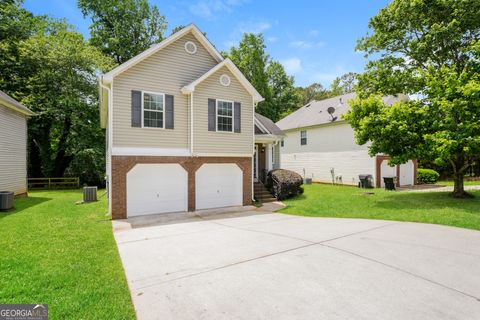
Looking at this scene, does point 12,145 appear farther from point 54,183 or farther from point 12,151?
point 54,183

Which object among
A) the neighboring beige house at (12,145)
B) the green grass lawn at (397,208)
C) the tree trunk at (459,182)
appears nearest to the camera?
the green grass lawn at (397,208)

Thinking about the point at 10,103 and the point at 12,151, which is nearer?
the point at 10,103

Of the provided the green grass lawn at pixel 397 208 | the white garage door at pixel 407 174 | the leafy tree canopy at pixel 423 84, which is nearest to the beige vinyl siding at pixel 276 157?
the green grass lawn at pixel 397 208

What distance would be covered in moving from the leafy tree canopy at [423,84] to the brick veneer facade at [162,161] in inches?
232

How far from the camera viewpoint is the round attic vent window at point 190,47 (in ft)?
40.3

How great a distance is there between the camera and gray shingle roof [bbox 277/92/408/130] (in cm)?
2247

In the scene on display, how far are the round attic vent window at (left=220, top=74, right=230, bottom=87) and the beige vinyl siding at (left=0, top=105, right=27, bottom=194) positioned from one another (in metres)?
12.0

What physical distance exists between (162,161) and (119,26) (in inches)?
1138

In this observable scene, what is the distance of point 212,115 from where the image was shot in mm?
12523

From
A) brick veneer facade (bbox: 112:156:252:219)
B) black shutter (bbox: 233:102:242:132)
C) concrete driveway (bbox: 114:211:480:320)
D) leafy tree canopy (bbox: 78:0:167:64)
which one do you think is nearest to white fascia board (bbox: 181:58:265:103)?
black shutter (bbox: 233:102:242:132)

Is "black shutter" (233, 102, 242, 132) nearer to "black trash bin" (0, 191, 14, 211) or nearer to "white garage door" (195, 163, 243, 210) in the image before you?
"white garage door" (195, 163, 243, 210)

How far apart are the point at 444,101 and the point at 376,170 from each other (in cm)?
878

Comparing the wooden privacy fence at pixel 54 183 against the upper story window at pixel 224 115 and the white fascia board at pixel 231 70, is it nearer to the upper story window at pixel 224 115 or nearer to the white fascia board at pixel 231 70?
the upper story window at pixel 224 115

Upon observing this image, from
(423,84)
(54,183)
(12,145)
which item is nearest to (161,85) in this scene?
(12,145)
